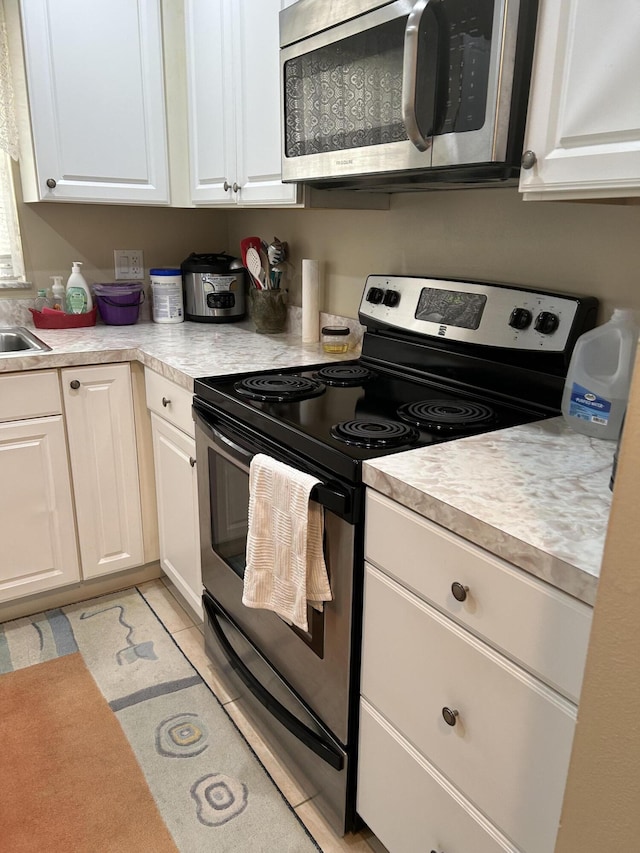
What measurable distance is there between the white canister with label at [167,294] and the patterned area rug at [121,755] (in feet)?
4.03

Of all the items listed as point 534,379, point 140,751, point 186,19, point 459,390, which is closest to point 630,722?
point 534,379

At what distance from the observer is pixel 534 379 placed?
56.0 inches

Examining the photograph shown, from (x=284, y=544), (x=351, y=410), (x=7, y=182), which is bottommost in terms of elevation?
(x=284, y=544)

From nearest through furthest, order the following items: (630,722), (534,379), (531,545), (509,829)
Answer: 1. (630,722)
2. (531,545)
3. (509,829)
4. (534,379)

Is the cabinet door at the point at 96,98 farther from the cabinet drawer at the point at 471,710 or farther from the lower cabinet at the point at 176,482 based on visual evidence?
the cabinet drawer at the point at 471,710

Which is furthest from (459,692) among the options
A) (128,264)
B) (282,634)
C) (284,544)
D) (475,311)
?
(128,264)

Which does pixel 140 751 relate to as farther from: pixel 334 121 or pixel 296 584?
pixel 334 121

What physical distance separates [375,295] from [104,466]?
1.08 m

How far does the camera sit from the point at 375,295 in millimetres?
1851

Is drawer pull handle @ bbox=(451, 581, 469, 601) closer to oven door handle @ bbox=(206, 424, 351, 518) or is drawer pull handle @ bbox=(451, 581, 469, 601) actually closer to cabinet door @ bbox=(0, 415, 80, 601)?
oven door handle @ bbox=(206, 424, 351, 518)

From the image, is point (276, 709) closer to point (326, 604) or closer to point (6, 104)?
point (326, 604)

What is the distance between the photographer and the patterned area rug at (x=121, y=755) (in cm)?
141

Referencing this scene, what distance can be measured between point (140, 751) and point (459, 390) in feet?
4.06

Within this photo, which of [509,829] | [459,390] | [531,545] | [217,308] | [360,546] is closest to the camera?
[531,545]
